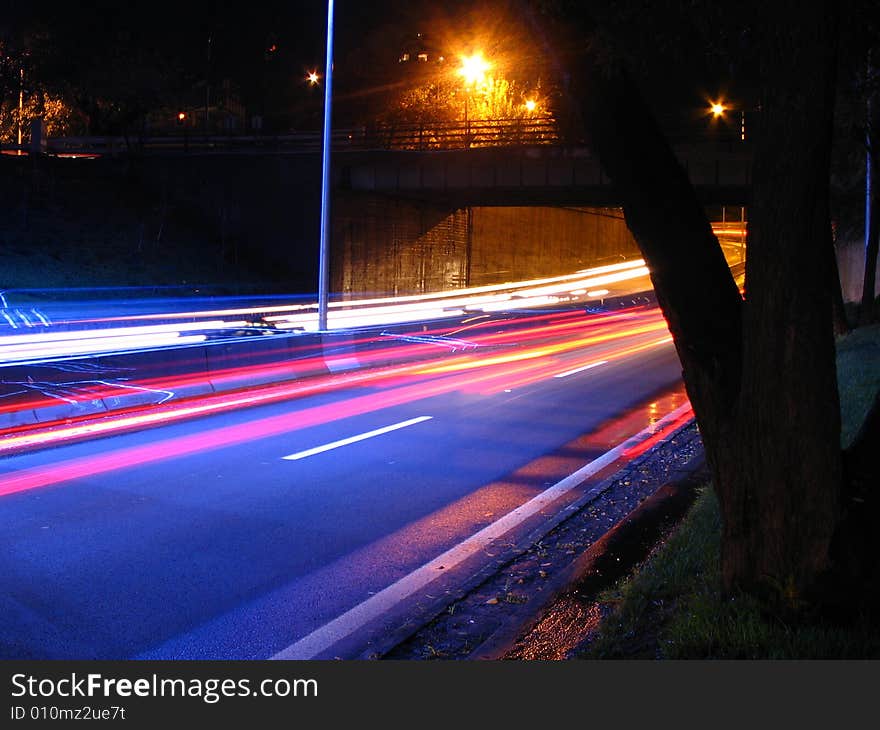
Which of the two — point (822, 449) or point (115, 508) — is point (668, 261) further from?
point (115, 508)

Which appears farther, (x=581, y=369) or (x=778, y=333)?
(x=581, y=369)

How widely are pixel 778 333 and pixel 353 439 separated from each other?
8460mm

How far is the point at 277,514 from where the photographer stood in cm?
871

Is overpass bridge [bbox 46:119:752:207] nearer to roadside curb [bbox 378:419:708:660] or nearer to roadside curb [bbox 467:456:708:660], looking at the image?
roadside curb [bbox 378:419:708:660]

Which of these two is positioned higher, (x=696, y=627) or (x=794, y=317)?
(x=794, y=317)

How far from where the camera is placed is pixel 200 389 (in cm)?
1616

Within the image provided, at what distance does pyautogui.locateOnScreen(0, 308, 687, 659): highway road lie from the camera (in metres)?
6.04

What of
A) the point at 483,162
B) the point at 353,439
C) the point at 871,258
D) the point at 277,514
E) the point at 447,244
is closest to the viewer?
the point at 277,514

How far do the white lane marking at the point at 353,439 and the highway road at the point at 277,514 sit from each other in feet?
0.13

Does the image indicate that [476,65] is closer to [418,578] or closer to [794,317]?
[418,578]

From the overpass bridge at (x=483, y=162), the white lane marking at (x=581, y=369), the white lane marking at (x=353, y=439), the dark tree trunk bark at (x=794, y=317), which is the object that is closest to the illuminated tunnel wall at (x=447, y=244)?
the overpass bridge at (x=483, y=162)

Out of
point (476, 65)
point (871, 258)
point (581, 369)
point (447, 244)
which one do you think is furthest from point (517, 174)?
point (476, 65)

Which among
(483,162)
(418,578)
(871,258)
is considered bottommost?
(418,578)

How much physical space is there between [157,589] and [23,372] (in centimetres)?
754
